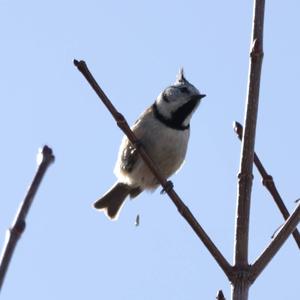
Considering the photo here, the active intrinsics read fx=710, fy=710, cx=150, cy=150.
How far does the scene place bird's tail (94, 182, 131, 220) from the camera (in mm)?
7195

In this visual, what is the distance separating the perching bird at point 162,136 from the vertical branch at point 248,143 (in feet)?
10.6

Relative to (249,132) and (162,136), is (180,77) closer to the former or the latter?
(162,136)

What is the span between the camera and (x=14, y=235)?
58.9 inches

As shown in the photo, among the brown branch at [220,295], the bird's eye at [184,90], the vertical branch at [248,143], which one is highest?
the bird's eye at [184,90]

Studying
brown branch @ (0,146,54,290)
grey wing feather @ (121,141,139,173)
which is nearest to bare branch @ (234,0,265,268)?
brown branch @ (0,146,54,290)

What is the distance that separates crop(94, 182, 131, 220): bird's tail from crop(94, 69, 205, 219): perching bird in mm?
426

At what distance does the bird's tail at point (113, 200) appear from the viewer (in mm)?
7195

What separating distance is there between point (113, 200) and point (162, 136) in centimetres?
145

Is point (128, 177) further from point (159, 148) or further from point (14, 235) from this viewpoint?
point (14, 235)

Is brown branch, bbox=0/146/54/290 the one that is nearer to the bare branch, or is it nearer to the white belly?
the bare branch

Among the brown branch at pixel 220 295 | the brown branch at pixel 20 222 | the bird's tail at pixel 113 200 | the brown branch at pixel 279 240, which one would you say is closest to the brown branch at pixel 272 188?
the brown branch at pixel 279 240

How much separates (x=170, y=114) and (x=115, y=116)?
309 centimetres

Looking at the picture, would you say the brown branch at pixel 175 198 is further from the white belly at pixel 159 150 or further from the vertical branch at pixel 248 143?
the white belly at pixel 159 150

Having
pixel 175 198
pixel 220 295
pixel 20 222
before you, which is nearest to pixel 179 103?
pixel 175 198
